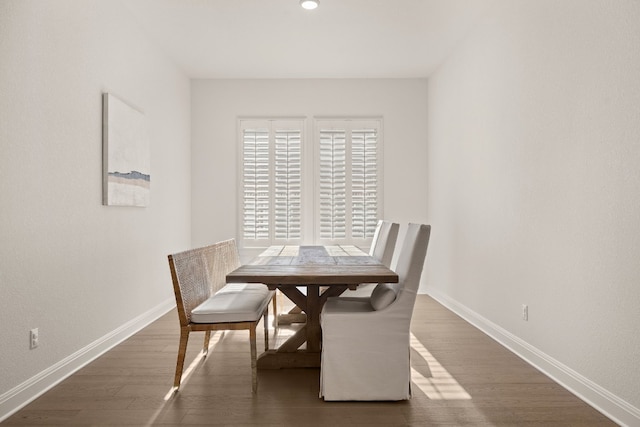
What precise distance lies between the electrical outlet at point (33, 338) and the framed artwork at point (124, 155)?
3.58ft

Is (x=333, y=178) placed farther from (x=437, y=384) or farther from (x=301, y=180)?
(x=437, y=384)

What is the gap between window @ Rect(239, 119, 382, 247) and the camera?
18.3 feet

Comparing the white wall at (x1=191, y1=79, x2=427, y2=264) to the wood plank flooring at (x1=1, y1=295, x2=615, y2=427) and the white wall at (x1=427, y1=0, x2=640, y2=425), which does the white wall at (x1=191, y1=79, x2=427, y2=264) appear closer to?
the white wall at (x1=427, y1=0, x2=640, y2=425)

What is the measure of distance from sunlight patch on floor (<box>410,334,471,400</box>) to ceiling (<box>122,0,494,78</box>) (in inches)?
109

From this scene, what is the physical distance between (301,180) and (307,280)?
3.26 meters

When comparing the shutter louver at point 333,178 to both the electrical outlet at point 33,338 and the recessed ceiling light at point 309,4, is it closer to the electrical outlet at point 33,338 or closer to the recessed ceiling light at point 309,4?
the recessed ceiling light at point 309,4

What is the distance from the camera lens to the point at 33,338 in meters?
2.50

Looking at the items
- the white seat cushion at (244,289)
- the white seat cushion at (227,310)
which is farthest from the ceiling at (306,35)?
the white seat cushion at (227,310)

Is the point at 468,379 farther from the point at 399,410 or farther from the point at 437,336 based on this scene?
the point at 437,336

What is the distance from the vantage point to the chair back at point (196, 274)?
2477 mm

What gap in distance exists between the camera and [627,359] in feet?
7.09

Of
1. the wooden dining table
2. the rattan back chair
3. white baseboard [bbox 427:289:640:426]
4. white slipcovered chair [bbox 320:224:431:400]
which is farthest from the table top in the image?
white baseboard [bbox 427:289:640:426]

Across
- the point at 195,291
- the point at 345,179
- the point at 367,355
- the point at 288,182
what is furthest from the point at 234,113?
the point at 367,355

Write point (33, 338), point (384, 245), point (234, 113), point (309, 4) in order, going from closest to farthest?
point (33, 338)
point (309, 4)
point (384, 245)
point (234, 113)
